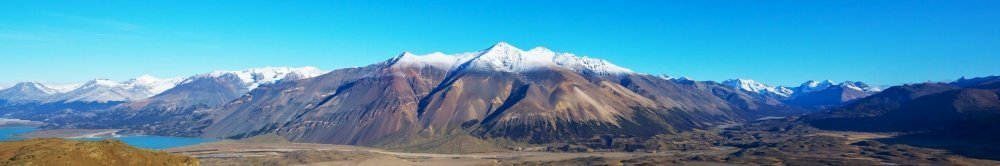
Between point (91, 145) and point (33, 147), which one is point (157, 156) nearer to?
point (91, 145)

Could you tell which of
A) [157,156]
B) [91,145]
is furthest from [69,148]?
[157,156]

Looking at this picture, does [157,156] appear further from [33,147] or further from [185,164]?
[33,147]

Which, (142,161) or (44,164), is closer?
(44,164)

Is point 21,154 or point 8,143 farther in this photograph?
point 8,143

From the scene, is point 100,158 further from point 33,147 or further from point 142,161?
point 33,147

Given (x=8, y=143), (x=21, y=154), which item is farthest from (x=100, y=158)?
(x=8, y=143)
